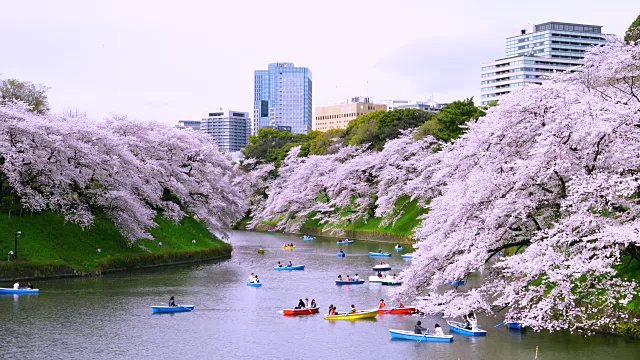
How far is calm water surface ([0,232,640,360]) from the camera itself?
31625 mm

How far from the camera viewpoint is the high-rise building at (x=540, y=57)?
7288 inches

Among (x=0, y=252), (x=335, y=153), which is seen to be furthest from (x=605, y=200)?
(x=335, y=153)

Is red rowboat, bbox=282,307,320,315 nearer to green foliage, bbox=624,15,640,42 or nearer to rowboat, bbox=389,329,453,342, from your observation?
rowboat, bbox=389,329,453,342

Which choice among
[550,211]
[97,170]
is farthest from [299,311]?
[97,170]

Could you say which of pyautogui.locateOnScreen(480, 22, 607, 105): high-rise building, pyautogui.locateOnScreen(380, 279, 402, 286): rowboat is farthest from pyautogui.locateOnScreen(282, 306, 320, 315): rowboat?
pyautogui.locateOnScreen(480, 22, 607, 105): high-rise building

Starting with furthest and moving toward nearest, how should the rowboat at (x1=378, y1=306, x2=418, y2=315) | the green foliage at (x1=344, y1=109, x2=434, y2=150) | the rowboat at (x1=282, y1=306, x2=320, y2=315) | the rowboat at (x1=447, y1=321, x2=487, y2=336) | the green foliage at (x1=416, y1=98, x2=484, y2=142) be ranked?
1. the green foliage at (x1=344, y1=109, x2=434, y2=150)
2. the green foliage at (x1=416, y1=98, x2=484, y2=142)
3. the rowboat at (x1=378, y1=306, x2=418, y2=315)
4. the rowboat at (x1=282, y1=306, x2=320, y2=315)
5. the rowboat at (x1=447, y1=321, x2=487, y2=336)

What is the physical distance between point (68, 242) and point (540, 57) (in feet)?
509

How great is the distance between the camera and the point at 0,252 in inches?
1939

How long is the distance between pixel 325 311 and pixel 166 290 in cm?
1185

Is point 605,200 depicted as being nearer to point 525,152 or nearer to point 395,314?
point 525,152

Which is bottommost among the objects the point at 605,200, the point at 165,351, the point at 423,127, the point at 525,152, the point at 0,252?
the point at 165,351

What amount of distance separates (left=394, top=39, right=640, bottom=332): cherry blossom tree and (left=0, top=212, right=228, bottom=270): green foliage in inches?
1066

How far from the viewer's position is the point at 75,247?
5522 centimetres

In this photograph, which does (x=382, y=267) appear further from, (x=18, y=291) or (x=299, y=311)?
(x=18, y=291)
